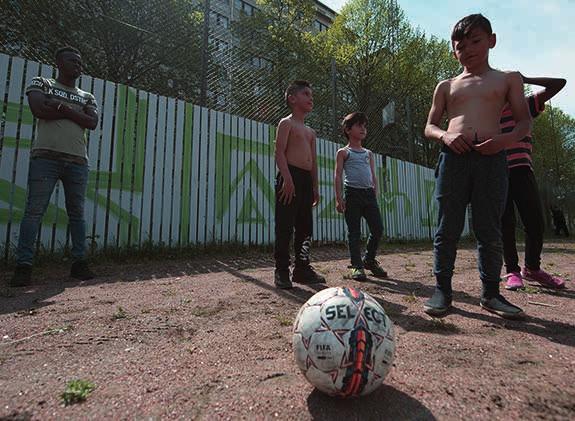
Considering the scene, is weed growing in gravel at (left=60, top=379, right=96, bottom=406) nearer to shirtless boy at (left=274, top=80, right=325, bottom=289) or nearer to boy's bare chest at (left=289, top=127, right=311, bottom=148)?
shirtless boy at (left=274, top=80, right=325, bottom=289)

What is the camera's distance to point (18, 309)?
109 inches

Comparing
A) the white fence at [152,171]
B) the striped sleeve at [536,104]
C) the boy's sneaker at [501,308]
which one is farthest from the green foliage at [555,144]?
the boy's sneaker at [501,308]

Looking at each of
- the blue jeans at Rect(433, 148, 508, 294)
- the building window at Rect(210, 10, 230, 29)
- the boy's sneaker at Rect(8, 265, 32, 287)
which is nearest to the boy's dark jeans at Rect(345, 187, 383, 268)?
the blue jeans at Rect(433, 148, 508, 294)

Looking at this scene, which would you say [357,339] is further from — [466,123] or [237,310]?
[466,123]

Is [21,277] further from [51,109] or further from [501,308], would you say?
[501,308]

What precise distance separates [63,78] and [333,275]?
12.2 feet

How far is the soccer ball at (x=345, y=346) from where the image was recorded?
1317mm

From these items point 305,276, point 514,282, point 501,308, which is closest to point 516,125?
point 501,308

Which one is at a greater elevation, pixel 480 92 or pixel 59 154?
pixel 480 92

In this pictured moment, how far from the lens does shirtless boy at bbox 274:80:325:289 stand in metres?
3.51

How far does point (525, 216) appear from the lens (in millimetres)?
3510

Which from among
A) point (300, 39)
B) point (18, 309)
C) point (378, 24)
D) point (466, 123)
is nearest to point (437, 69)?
Result: point (378, 24)

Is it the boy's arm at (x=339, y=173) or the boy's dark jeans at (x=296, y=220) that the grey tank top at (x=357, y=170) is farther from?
the boy's dark jeans at (x=296, y=220)

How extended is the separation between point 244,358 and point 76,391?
0.72 metres
